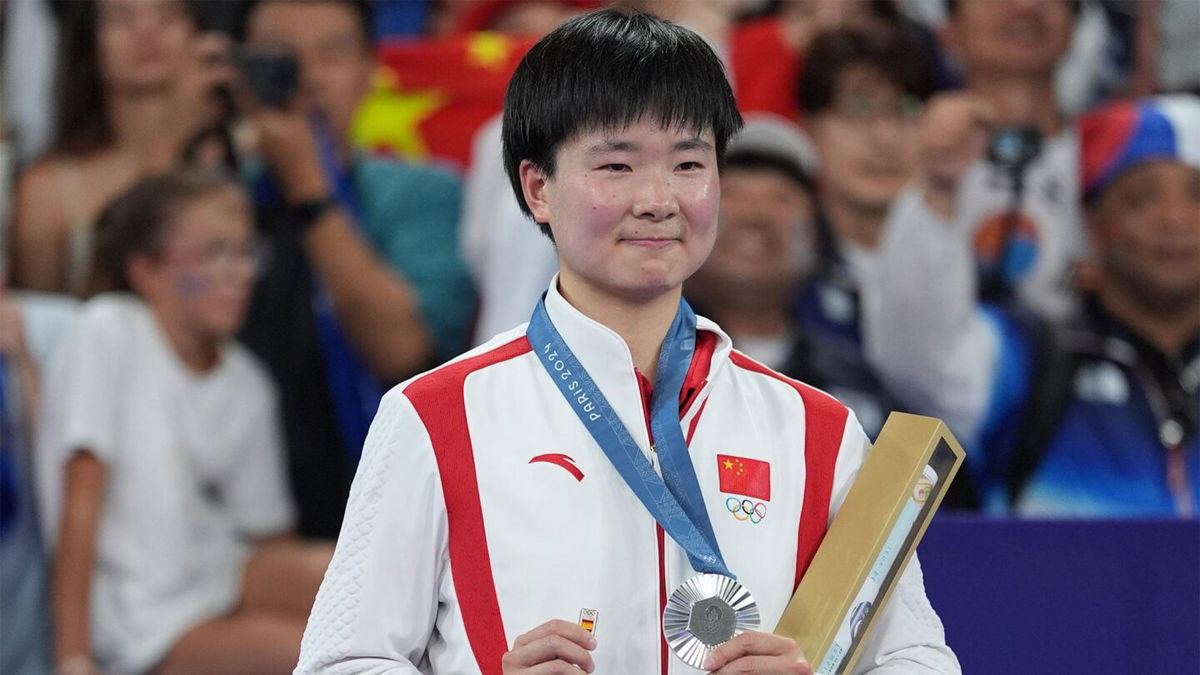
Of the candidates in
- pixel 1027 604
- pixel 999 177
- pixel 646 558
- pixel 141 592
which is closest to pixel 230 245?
pixel 141 592

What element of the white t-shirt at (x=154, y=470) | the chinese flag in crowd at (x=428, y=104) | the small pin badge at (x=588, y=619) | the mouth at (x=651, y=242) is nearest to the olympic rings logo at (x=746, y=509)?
the small pin badge at (x=588, y=619)

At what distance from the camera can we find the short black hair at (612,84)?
1765mm

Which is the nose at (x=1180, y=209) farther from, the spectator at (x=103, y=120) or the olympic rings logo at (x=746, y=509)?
the olympic rings logo at (x=746, y=509)

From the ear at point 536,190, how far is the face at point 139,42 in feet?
10.9

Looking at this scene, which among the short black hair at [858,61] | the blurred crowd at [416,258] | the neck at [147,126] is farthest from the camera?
the short black hair at [858,61]

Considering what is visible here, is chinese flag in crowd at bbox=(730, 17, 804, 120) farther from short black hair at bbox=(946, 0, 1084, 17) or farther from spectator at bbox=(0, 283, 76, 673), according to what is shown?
spectator at bbox=(0, 283, 76, 673)

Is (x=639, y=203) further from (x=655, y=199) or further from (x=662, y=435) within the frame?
(x=662, y=435)

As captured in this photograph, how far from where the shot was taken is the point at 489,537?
174cm

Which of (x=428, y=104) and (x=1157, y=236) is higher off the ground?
(x=1157, y=236)

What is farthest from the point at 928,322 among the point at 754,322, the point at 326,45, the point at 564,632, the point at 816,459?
the point at 564,632

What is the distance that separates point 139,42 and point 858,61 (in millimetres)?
2348

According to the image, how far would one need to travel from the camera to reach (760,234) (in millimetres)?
4750

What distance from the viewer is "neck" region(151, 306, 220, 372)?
176 inches

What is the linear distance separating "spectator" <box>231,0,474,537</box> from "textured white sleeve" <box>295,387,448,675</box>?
278 cm
